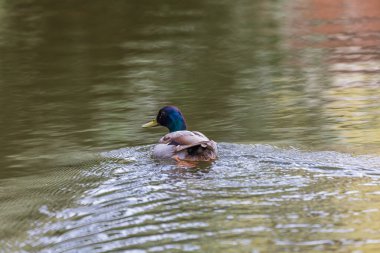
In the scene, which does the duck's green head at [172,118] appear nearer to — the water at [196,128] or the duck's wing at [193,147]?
the water at [196,128]

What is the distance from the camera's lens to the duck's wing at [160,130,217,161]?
33.8ft

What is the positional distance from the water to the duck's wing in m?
0.25

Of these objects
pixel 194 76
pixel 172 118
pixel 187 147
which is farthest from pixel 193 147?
pixel 194 76

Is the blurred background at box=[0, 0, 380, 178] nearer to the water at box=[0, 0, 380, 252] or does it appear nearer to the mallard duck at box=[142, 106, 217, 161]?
the water at box=[0, 0, 380, 252]

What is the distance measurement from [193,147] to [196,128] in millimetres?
2385

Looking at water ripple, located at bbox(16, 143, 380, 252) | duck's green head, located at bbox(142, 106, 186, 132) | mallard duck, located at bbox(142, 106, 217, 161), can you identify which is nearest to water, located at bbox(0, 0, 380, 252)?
water ripple, located at bbox(16, 143, 380, 252)

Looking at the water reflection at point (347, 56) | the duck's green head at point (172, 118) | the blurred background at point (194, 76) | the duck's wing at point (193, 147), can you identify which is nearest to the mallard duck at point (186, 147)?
the duck's wing at point (193, 147)

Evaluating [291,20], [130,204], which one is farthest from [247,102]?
[291,20]

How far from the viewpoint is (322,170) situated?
9.28 m

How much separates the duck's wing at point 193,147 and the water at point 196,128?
25 cm

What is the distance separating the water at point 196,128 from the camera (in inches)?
300

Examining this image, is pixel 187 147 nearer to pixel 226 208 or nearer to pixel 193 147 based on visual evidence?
pixel 193 147

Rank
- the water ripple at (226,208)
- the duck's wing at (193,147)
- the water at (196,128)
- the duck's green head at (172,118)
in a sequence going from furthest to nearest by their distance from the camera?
the duck's green head at (172,118) < the duck's wing at (193,147) < the water at (196,128) < the water ripple at (226,208)

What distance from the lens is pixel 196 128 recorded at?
41.9 feet
